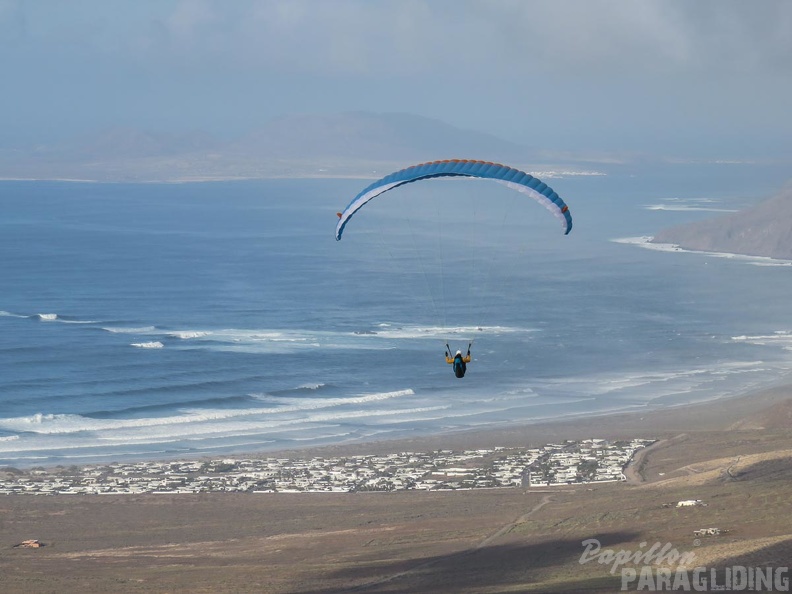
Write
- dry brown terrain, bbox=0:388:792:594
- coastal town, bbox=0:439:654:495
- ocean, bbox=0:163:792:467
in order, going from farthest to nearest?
ocean, bbox=0:163:792:467, coastal town, bbox=0:439:654:495, dry brown terrain, bbox=0:388:792:594

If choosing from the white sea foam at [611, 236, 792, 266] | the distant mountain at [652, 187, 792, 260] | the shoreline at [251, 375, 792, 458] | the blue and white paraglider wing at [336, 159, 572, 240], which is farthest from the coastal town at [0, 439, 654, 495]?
the distant mountain at [652, 187, 792, 260]

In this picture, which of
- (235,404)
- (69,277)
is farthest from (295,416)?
(69,277)

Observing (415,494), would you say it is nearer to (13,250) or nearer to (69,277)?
(69,277)

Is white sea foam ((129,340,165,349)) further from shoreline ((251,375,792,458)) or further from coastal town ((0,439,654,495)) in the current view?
coastal town ((0,439,654,495))

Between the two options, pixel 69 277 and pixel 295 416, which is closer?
pixel 295 416

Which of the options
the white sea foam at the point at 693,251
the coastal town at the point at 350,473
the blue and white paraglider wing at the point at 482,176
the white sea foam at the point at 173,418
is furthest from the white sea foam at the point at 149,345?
the white sea foam at the point at 693,251

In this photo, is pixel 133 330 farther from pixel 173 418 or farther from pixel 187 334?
pixel 173 418

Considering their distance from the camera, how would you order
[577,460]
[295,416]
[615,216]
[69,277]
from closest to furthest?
1. [577,460]
2. [295,416]
3. [69,277]
4. [615,216]
